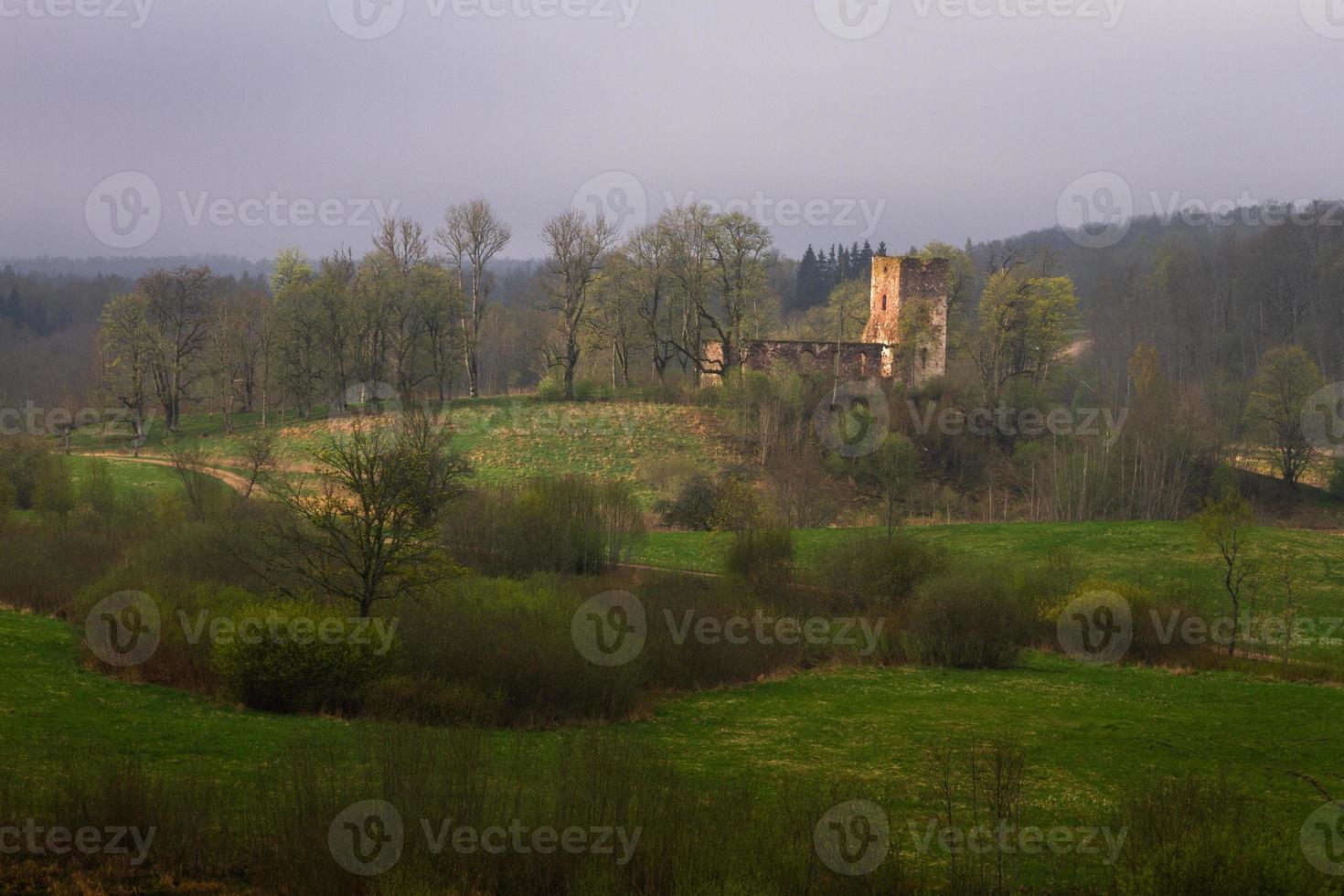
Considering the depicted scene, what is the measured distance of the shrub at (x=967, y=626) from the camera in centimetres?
2805

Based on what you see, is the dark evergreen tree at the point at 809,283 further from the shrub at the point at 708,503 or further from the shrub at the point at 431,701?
the shrub at the point at 431,701

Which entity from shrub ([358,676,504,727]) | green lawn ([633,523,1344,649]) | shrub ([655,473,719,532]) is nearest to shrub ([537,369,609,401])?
shrub ([655,473,719,532])

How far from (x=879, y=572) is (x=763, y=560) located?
11.6 ft

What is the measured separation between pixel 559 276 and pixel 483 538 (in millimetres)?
37067

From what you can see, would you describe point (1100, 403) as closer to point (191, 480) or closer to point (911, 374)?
point (911, 374)

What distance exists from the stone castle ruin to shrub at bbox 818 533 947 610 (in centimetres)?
3308

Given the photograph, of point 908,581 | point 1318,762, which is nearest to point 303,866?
point 1318,762

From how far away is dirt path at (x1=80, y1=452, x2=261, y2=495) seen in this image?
46594 mm

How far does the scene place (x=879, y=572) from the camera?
32219mm

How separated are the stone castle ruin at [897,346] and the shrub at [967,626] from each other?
121 feet

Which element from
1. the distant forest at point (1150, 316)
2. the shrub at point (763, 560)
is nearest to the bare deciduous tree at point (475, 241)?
the distant forest at point (1150, 316)

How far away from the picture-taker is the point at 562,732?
20.0 meters

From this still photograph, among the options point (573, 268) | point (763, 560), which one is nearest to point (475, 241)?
point (573, 268)

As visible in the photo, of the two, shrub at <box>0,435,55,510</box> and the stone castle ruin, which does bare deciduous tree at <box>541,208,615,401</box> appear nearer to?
the stone castle ruin
